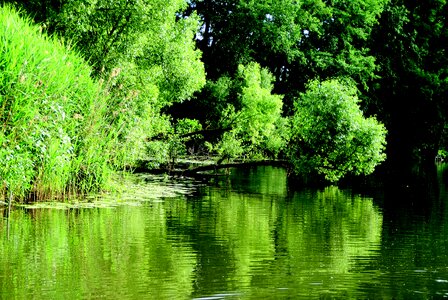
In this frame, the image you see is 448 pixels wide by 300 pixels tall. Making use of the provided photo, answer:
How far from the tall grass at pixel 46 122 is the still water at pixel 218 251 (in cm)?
76

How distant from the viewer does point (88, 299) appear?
7.30m

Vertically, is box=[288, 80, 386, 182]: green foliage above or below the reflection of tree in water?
above

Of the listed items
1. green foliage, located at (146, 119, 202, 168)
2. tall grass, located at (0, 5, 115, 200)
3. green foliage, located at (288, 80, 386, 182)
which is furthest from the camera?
green foliage, located at (288, 80, 386, 182)

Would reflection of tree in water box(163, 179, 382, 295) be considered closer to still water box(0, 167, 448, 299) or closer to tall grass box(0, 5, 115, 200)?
still water box(0, 167, 448, 299)

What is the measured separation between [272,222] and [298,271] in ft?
17.5

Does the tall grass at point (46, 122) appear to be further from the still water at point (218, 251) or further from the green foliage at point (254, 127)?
the green foliage at point (254, 127)

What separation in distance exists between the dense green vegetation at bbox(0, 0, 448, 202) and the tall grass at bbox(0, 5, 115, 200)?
0.14 feet

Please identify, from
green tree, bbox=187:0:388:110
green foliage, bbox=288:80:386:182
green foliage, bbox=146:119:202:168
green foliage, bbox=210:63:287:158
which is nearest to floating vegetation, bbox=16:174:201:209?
green foliage, bbox=146:119:202:168

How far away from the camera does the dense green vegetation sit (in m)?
13.8

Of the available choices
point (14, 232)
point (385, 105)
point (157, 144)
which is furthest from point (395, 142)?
point (14, 232)

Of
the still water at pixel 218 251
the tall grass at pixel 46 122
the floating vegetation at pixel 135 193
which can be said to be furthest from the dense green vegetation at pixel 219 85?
the still water at pixel 218 251

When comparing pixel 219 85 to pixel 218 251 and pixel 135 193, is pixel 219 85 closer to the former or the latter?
pixel 135 193

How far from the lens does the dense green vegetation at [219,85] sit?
45.4 feet

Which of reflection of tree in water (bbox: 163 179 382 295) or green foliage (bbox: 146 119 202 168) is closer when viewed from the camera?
reflection of tree in water (bbox: 163 179 382 295)
